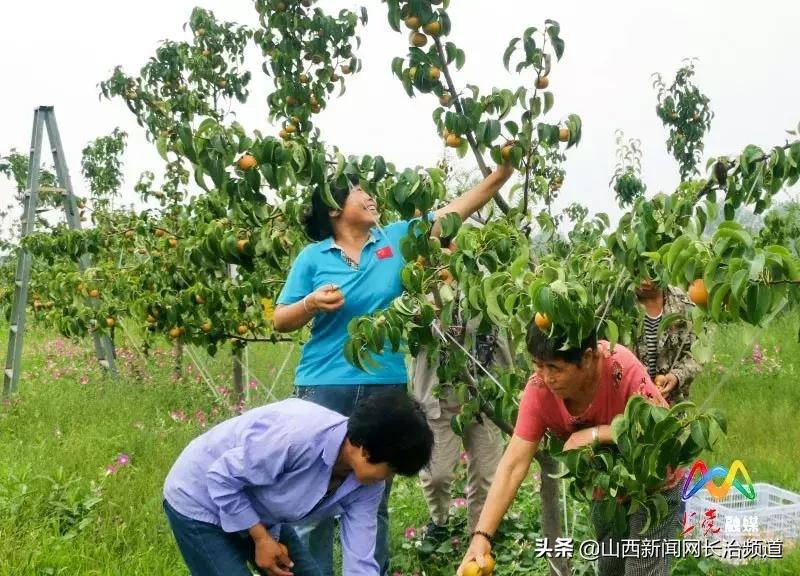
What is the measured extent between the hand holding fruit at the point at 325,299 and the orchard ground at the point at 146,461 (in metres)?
1.07

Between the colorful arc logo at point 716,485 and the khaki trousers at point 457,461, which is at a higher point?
the khaki trousers at point 457,461

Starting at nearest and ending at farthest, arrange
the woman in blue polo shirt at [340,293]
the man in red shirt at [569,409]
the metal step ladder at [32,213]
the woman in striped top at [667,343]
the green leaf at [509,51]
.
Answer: the man in red shirt at [569,409], the green leaf at [509,51], the woman in blue polo shirt at [340,293], the woman in striped top at [667,343], the metal step ladder at [32,213]

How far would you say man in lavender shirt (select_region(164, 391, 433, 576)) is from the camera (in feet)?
6.15

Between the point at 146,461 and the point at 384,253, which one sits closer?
the point at 384,253

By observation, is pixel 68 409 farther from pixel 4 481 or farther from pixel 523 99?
pixel 523 99

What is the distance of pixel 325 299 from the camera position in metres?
2.42

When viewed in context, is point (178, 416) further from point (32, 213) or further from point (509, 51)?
point (509, 51)

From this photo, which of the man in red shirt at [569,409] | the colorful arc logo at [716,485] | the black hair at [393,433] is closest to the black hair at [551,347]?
the man in red shirt at [569,409]

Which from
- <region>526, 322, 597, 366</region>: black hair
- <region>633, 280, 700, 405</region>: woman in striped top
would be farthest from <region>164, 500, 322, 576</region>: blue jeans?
<region>633, 280, 700, 405</region>: woman in striped top

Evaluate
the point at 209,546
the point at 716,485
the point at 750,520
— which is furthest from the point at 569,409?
the point at 716,485

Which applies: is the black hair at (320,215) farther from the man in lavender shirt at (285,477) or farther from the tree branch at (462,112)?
the man in lavender shirt at (285,477)

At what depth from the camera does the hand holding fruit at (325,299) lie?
7.95 ft

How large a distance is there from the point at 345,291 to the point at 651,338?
49.4 inches

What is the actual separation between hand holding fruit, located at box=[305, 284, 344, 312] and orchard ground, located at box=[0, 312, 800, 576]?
107 centimetres
